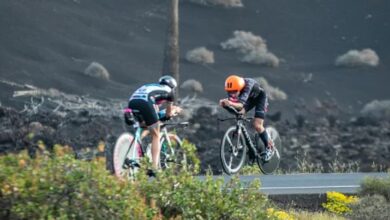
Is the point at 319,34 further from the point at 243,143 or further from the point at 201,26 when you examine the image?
the point at 243,143

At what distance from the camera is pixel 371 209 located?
1469 cm

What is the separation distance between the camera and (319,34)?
44.5 metres

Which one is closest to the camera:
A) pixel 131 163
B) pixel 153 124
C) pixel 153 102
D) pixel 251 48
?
pixel 131 163

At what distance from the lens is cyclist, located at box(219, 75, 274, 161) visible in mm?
18547

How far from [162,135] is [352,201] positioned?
104 inches

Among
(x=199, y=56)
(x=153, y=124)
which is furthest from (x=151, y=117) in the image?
(x=199, y=56)

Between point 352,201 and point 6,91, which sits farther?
point 6,91

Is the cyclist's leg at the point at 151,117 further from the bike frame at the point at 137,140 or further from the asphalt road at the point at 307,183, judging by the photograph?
the asphalt road at the point at 307,183

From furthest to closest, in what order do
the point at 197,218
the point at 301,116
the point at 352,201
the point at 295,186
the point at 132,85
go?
the point at 301,116 < the point at 132,85 < the point at 295,186 < the point at 352,201 < the point at 197,218

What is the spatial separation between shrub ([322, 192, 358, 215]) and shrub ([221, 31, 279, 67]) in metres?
26.4

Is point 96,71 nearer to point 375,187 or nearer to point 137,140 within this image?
point 137,140

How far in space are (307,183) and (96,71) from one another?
18527 mm

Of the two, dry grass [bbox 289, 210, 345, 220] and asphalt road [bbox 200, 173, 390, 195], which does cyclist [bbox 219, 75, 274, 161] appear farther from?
dry grass [bbox 289, 210, 345, 220]

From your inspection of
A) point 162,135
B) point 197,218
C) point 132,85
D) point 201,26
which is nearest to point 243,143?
point 162,135
